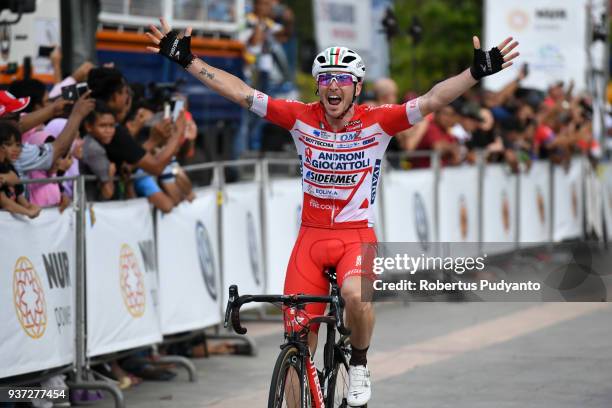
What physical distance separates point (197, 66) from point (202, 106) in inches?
402

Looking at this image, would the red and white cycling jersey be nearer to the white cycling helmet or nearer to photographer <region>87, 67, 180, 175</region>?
the white cycling helmet

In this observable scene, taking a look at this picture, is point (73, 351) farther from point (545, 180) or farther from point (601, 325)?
point (545, 180)

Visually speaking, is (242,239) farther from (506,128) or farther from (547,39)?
(547,39)

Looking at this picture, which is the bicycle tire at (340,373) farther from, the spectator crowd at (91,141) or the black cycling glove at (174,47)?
the spectator crowd at (91,141)

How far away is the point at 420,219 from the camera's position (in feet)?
53.7

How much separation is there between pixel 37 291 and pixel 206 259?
286 centimetres

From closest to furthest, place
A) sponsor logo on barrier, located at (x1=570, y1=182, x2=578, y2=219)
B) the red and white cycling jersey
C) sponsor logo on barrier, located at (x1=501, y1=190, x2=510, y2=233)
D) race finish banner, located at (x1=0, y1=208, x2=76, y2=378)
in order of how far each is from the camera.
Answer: the red and white cycling jersey, race finish banner, located at (x1=0, y1=208, x2=76, y2=378), sponsor logo on barrier, located at (x1=501, y1=190, x2=510, y2=233), sponsor logo on barrier, located at (x1=570, y1=182, x2=578, y2=219)

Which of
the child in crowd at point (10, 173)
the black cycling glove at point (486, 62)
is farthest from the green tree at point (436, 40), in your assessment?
the black cycling glove at point (486, 62)

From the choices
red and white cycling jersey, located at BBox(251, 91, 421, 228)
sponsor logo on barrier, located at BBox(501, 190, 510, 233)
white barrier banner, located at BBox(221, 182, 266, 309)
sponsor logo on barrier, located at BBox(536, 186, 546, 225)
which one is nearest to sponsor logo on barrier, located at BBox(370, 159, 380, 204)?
red and white cycling jersey, located at BBox(251, 91, 421, 228)

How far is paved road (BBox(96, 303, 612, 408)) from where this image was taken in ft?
32.5

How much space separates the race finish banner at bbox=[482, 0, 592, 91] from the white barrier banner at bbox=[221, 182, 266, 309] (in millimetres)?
9325

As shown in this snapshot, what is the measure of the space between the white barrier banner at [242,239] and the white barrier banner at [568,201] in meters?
8.20

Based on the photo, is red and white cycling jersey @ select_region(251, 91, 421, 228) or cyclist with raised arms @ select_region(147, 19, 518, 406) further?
red and white cycling jersey @ select_region(251, 91, 421, 228)

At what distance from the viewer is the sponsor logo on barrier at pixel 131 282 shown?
10.2m
